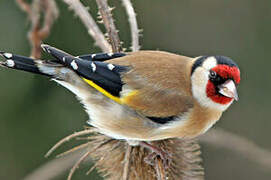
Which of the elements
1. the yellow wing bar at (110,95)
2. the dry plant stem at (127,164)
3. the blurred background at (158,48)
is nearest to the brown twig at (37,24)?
the yellow wing bar at (110,95)

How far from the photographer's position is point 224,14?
5434 millimetres

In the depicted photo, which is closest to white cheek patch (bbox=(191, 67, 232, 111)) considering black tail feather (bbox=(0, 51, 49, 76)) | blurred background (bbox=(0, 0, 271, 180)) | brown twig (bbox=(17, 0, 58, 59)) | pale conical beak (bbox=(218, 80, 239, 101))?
pale conical beak (bbox=(218, 80, 239, 101))

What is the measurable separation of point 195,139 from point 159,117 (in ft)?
1.50

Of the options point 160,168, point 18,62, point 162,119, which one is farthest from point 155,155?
point 18,62

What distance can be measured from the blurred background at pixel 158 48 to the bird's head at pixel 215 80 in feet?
6.75

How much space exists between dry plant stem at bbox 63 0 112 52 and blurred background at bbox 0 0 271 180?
205 cm

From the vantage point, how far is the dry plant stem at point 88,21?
263cm

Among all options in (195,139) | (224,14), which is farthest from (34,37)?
(224,14)

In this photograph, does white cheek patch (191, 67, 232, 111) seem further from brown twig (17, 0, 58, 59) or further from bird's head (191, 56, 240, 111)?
brown twig (17, 0, 58, 59)

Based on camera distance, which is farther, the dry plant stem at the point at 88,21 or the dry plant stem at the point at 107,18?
the dry plant stem at the point at 88,21

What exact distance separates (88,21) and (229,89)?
2.97ft

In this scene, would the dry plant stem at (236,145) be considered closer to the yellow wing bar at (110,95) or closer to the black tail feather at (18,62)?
the yellow wing bar at (110,95)

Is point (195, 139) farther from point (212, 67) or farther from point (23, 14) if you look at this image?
point (23, 14)

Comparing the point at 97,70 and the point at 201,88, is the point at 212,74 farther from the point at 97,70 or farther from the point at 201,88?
the point at 97,70
